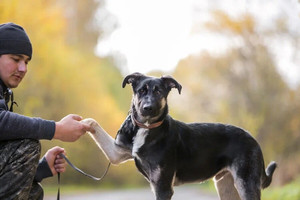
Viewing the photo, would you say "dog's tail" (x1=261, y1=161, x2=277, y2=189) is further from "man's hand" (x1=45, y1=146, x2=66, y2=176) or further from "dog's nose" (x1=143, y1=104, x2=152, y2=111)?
"man's hand" (x1=45, y1=146, x2=66, y2=176)

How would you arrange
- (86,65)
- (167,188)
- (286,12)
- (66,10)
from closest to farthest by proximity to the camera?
1. (167,188)
2. (286,12)
3. (86,65)
4. (66,10)

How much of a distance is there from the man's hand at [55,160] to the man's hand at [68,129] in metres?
0.40

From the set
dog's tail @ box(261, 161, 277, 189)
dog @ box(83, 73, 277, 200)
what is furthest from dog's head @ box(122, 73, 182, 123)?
dog's tail @ box(261, 161, 277, 189)

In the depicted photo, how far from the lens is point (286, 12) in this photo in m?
17.0

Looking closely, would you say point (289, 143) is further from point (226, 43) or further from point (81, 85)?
point (81, 85)

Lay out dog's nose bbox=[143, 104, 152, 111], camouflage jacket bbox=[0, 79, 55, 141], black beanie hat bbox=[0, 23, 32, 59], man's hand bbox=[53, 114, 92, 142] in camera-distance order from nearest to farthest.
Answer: camouflage jacket bbox=[0, 79, 55, 141] < man's hand bbox=[53, 114, 92, 142] < black beanie hat bbox=[0, 23, 32, 59] < dog's nose bbox=[143, 104, 152, 111]

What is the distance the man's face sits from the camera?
361 cm

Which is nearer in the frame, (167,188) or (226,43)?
(167,188)

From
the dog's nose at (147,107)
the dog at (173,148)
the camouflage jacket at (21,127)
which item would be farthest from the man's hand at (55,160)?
the dog's nose at (147,107)

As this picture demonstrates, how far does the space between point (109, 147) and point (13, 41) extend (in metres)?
1.67

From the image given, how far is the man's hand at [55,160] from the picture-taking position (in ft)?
13.0

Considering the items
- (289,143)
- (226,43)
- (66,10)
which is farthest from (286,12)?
(66,10)

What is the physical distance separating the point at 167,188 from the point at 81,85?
1534 centimetres

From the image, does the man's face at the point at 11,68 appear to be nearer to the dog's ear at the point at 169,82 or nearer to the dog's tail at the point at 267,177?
the dog's ear at the point at 169,82
